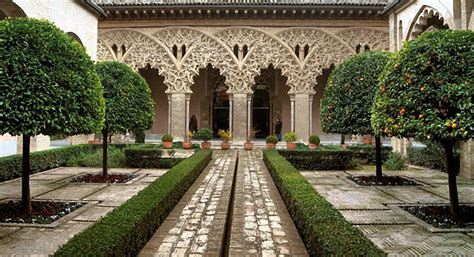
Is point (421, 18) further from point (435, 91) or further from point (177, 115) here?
point (177, 115)

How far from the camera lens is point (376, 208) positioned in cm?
588

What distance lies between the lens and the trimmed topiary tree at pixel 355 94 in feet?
26.7

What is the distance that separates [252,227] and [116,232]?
70.1 inches

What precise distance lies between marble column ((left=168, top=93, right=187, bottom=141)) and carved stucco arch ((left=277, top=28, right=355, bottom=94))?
17.7 ft

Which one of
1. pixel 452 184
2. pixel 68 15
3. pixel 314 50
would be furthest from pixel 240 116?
pixel 452 184

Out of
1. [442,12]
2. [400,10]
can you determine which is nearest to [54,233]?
[442,12]

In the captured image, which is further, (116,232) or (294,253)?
(294,253)

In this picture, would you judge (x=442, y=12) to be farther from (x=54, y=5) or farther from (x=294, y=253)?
(x=54, y=5)

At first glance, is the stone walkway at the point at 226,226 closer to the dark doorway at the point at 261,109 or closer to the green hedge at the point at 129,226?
the green hedge at the point at 129,226

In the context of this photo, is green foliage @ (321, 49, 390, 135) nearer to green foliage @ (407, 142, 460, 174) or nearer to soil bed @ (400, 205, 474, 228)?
soil bed @ (400, 205, 474, 228)

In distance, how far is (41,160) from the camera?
9.91 m

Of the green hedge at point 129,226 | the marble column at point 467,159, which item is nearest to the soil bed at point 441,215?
the green hedge at point 129,226

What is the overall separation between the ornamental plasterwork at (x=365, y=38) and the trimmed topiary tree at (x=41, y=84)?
13.8m

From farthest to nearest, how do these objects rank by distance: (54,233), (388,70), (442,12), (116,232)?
(442,12)
(388,70)
(54,233)
(116,232)
